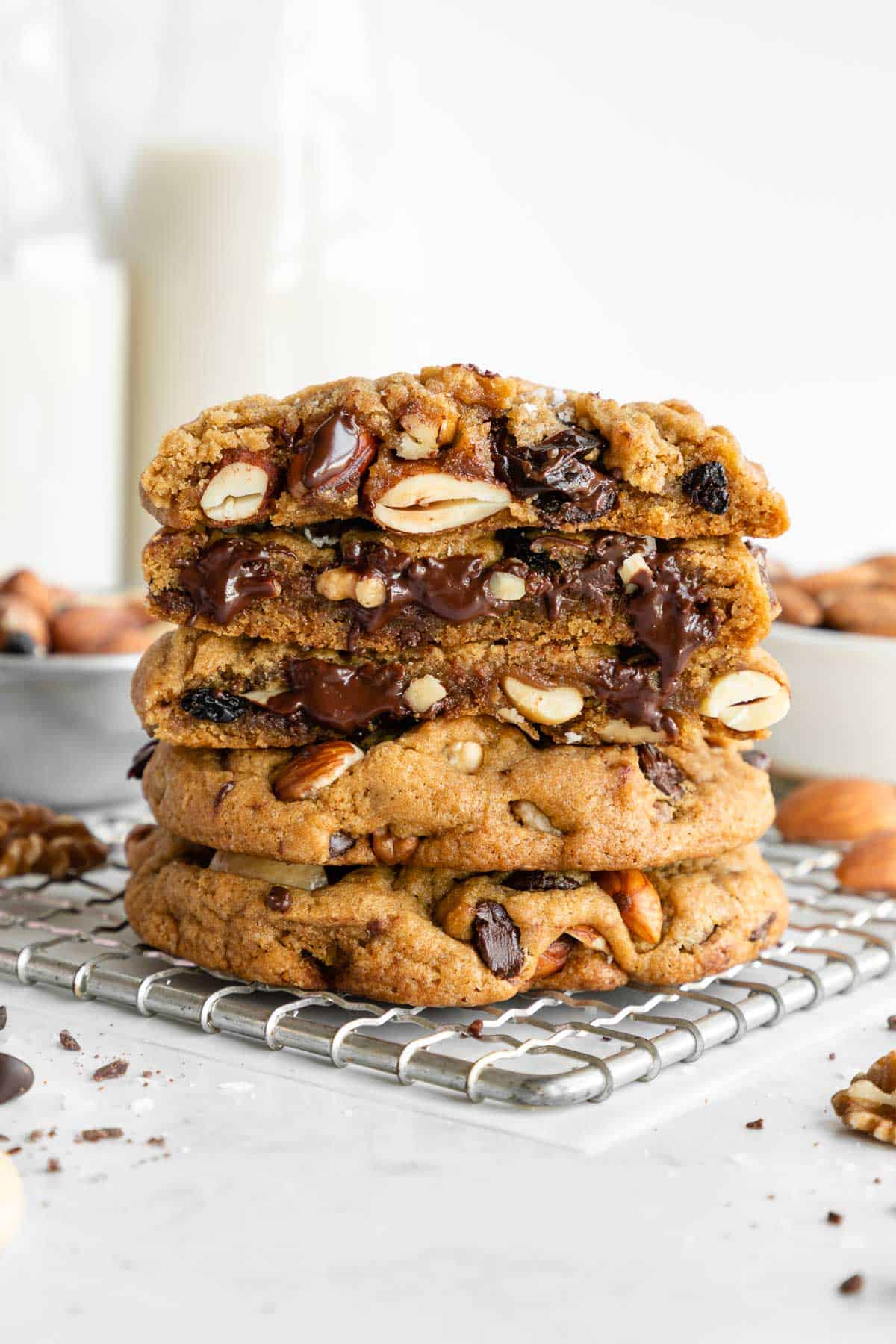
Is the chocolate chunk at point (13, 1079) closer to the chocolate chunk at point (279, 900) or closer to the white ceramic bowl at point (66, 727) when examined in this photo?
the chocolate chunk at point (279, 900)

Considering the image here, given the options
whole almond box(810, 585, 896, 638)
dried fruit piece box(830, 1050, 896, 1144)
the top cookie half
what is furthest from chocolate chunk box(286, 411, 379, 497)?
whole almond box(810, 585, 896, 638)

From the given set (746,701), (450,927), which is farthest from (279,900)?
(746,701)

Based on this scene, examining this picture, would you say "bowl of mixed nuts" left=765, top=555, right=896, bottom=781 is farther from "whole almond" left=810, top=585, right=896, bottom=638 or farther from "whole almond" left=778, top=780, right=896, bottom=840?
"whole almond" left=778, top=780, right=896, bottom=840

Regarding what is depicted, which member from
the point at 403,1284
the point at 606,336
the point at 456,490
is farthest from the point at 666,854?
the point at 606,336

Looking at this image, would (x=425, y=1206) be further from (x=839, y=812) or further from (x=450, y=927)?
(x=839, y=812)

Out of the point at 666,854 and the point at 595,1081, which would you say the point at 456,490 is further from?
the point at 595,1081
